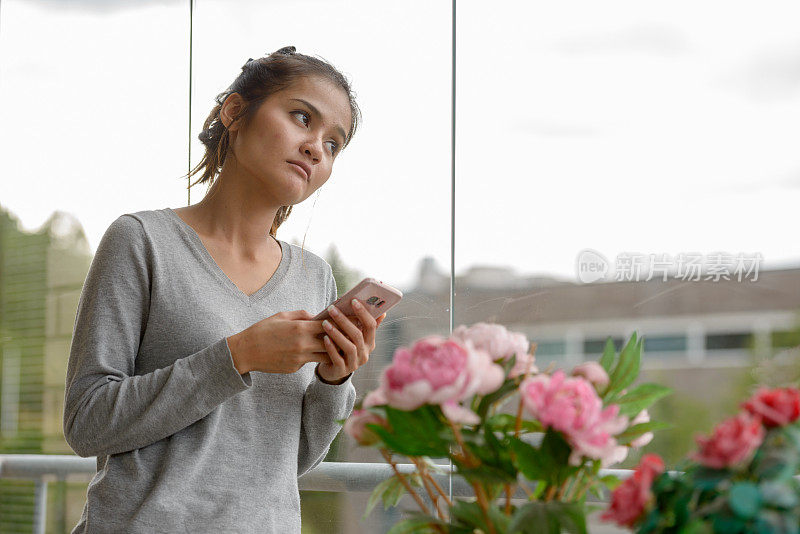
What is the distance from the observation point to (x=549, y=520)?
64 cm

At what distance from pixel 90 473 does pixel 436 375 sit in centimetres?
162

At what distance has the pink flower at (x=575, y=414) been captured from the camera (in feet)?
2.02

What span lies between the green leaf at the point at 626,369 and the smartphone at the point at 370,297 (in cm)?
39

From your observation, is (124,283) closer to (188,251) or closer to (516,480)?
(188,251)

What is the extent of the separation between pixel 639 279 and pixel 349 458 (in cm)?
70

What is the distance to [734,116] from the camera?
1.35 m

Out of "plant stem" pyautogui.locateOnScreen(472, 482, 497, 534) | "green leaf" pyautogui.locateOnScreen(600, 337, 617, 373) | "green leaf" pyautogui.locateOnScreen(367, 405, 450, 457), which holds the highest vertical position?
"green leaf" pyautogui.locateOnScreen(600, 337, 617, 373)

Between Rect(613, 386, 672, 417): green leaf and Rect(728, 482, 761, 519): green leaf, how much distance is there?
0.21 m

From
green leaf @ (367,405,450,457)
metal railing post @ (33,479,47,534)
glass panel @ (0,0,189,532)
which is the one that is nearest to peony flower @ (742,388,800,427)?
green leaf @ (367,405,450,457)

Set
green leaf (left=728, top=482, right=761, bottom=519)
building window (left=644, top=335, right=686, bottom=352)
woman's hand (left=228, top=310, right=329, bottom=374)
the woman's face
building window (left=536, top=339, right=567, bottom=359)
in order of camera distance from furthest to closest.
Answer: building window (left=536, top=339, right=567, bottom=359)
building window (left=644, top=335, right=686, bottom=352)
the woman's face
woman's hand (left=228, top=310, right=329, bottom=374)
green leaf (left=728, top=482, right=761, bottom=519)

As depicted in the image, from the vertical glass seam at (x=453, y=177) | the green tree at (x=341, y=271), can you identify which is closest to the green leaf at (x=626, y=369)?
the vertical glass seam at (x=453, y=177)

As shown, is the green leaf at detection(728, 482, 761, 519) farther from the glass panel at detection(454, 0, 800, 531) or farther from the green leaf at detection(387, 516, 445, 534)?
the glass panel at detection(454, 0, 800, 531)

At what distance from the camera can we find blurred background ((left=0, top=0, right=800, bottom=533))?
134 centimetres

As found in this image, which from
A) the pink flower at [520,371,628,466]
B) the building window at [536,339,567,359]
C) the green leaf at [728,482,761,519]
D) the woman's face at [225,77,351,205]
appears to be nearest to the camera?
the green leaf at [728,482,761,519]
